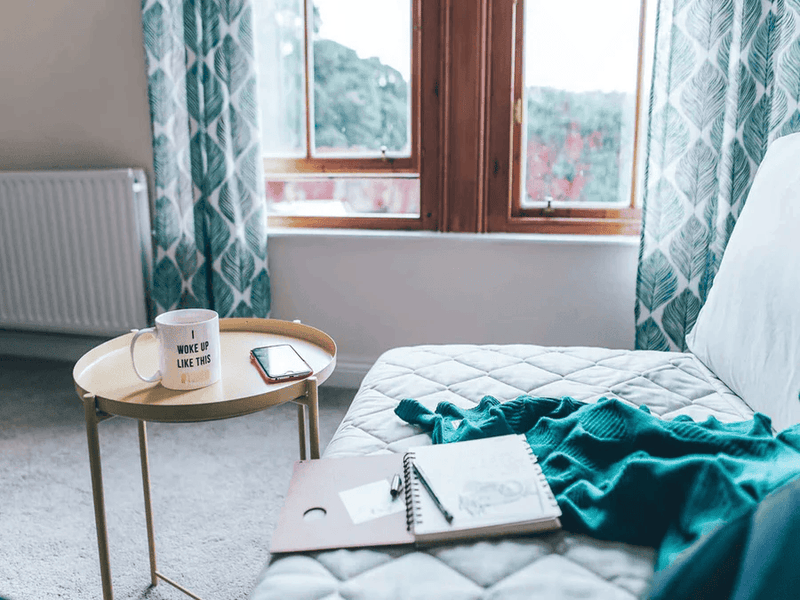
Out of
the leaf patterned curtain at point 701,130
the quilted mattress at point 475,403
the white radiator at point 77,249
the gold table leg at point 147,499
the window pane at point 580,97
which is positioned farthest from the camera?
the white radiator at point 77,249

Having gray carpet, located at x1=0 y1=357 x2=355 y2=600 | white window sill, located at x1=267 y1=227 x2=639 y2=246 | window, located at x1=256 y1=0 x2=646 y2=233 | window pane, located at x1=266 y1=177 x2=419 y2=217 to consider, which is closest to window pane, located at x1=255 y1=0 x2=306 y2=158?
window, located at x1=256 y1=0 x2=646 y2=233

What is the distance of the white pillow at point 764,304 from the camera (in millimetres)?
914

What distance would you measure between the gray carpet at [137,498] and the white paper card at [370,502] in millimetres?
608

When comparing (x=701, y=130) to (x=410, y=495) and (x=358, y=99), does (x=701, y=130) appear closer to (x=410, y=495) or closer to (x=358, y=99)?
(x=358, y=99)

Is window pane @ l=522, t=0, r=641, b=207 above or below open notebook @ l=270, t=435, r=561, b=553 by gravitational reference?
above

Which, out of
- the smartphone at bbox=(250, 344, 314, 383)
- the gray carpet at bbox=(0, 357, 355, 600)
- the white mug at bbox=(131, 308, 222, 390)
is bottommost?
the gray carpet at bbox=(0, 357, 355, 600)

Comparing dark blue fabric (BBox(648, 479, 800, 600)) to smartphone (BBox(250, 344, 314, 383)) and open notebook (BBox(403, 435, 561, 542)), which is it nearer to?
open notebook (BBox(403, 435, 561, 542))

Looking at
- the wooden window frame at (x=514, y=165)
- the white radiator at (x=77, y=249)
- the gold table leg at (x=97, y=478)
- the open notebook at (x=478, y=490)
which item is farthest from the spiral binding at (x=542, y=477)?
the white radiator at (x=77, y=249)

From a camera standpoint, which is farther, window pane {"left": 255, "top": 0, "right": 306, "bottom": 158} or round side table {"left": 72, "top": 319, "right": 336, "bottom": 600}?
window pane {"left": 255, "top": 0, "right": 306, "bottom": 158}

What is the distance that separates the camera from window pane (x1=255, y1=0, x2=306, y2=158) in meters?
2.17

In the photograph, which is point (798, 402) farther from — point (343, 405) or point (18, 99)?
point (18, 99)

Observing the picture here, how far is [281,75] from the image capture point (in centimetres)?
221

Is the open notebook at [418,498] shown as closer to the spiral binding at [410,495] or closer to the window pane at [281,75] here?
the spiral binding at [410,495]

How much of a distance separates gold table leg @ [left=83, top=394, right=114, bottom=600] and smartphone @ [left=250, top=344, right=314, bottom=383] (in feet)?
0.84
